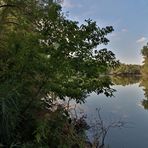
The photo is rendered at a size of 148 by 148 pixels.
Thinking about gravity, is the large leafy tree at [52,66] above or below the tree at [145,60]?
below

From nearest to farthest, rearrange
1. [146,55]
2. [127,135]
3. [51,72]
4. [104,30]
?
[51,72], [104,30], [127,135], [146,55]

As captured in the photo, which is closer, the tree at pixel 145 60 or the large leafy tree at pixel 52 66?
the large leafy tree at pixel 52 66

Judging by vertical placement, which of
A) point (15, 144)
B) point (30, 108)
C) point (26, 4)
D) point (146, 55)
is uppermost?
point (146, 55)

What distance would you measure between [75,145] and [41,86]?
6.53 ft

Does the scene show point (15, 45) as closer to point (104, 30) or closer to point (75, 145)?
point (104, 30)

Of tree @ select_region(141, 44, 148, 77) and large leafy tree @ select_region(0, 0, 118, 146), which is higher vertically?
tree @ select_region(141, 44, 148, 77)

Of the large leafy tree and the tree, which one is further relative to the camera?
the tree

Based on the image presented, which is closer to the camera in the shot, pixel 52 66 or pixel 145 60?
pixel 52 66

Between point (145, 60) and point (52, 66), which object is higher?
point (145, 60)

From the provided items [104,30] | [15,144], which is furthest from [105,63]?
[15,144]

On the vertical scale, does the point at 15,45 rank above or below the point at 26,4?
below

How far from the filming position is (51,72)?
9102 millimetres

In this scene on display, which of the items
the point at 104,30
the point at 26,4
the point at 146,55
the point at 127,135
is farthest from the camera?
the point at 146,55

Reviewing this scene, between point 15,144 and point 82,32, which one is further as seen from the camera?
point 82,32
